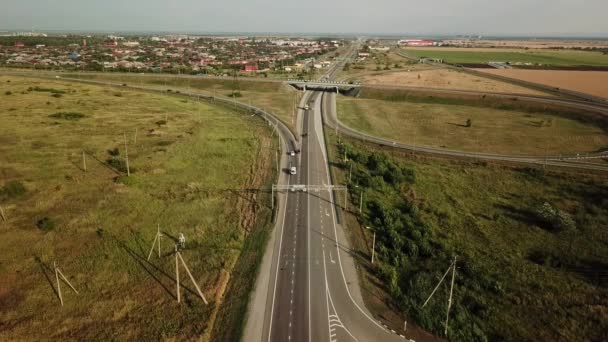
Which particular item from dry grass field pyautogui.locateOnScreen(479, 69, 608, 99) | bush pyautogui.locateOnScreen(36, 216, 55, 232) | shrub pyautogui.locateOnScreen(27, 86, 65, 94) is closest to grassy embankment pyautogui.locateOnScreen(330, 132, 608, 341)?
bush pyautogui.locateOnScreen(36, 216, 55, 232)

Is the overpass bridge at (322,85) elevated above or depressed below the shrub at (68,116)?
above

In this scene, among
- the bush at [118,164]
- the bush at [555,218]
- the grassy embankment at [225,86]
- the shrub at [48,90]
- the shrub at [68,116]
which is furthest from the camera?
the grassy embankment at [225,86]

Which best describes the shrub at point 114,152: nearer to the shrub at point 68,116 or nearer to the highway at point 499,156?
the shrub at point 68,116

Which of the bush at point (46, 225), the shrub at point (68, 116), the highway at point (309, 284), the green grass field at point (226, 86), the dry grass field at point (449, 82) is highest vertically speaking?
the dry grass field at point (449, 82)

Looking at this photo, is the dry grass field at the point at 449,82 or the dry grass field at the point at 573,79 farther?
the dry grass field at the point at 449,82

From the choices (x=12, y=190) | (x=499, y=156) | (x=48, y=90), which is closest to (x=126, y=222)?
(x=12, y=190)

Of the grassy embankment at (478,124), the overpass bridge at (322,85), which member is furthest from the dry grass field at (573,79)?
the overpass bridge at (322,85)
